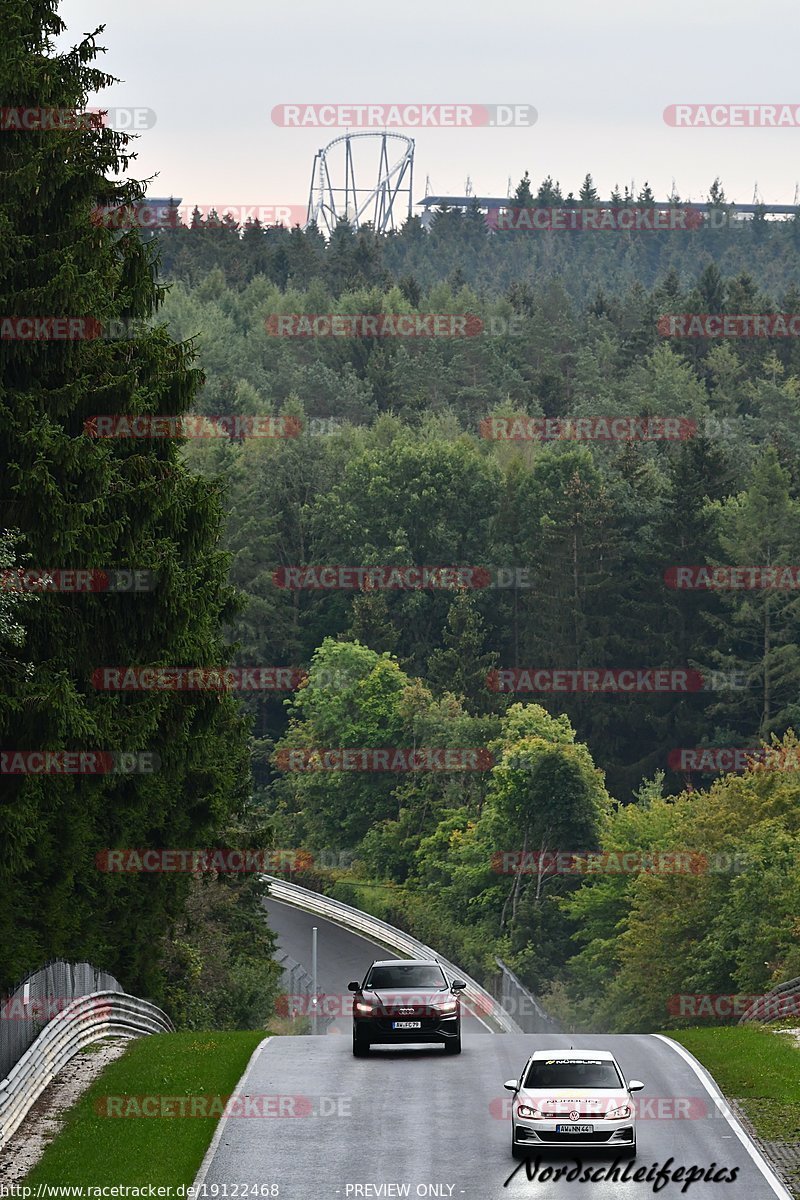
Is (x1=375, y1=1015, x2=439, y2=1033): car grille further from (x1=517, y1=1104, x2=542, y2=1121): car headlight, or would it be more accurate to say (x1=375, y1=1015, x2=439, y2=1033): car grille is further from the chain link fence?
(x1=517, y1=1104, x2=542, y2=1121): car headlight

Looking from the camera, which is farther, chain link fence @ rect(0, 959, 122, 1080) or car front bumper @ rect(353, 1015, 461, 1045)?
car front bumper @ rect(353, 1015, 461, 1045)

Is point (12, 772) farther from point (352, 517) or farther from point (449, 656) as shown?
point (352, 517)

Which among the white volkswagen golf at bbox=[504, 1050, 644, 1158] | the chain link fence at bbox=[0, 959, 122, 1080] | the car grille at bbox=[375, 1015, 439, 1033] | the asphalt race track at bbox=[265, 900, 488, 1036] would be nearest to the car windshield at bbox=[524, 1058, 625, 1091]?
the white volkswagen golf at bbox=[504, 1050, 644, 1158]

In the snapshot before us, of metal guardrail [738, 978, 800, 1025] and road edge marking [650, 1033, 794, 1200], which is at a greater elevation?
road edge marking [650, 1033, 794, 1200]

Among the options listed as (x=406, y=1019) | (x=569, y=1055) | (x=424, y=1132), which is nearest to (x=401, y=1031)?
→ (x=406, y=1019)

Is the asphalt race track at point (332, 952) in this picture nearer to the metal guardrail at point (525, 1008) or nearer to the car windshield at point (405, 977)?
the metal guardrail at point (525, 1008)

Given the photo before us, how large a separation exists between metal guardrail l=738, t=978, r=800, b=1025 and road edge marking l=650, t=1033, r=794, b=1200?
445cm

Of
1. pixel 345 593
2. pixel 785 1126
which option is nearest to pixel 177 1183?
pixel 785 1126

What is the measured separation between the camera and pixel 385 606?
380 ft

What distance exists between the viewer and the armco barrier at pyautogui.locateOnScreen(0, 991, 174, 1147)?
2448cm

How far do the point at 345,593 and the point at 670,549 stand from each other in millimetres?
22148

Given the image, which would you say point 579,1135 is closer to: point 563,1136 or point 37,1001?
point 563,1136

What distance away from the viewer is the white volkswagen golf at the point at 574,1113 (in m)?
22.3

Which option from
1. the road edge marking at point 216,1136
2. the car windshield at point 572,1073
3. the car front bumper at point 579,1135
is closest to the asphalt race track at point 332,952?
the road edge marking at point 216,1136
